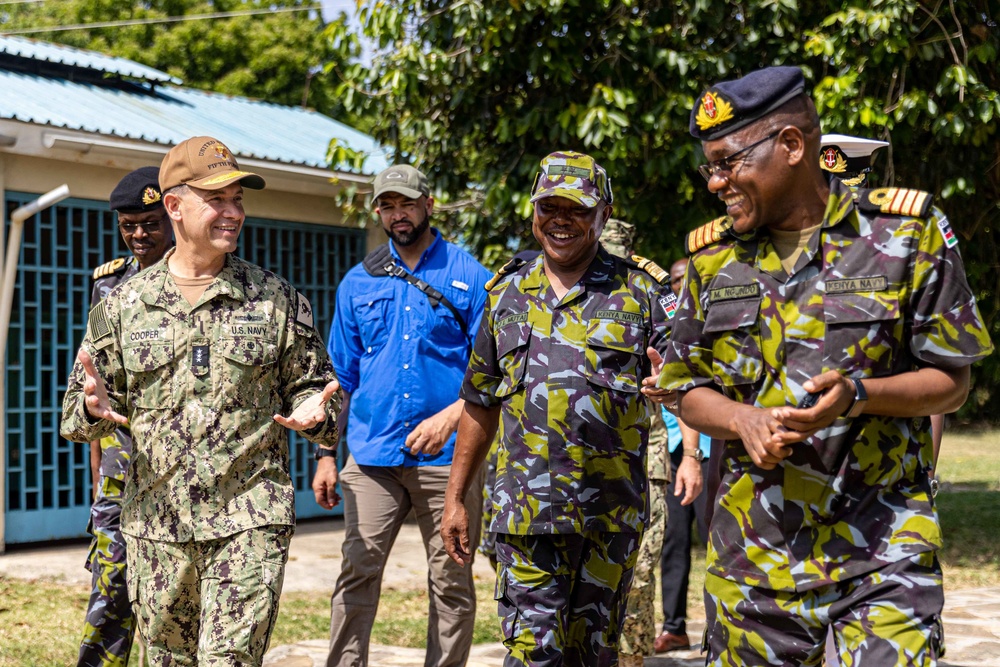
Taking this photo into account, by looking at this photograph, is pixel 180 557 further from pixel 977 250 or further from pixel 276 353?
pixel 977 250

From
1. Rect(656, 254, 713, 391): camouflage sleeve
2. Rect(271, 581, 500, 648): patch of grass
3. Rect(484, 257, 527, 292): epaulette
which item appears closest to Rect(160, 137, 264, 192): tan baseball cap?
Rect(484, 257, 527, 292): epaulette

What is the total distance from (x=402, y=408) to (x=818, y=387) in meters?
2.98

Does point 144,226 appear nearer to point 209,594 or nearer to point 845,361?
point 209,594

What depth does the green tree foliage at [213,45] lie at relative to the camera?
974 inches

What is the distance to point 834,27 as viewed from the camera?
9.34 metres

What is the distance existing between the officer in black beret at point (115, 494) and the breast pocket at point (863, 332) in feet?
10.6

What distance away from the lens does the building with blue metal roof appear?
31.7ft

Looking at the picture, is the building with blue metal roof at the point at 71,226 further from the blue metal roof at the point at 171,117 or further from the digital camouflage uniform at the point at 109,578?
the digital camouflage uniform at the point at 109,578

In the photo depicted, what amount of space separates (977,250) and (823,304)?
836 centimetres

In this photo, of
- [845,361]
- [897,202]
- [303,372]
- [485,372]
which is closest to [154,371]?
[303,372]

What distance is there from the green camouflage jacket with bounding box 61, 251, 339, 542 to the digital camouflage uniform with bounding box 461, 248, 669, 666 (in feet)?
2.32

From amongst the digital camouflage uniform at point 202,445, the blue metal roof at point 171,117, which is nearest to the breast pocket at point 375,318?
the digital camouflage uniform at point 202,445

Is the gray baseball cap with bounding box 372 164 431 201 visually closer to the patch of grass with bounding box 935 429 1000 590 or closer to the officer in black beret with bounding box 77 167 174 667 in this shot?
the officer in black beret with bounding box 77 167 174 667

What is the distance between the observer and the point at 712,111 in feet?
10.2
